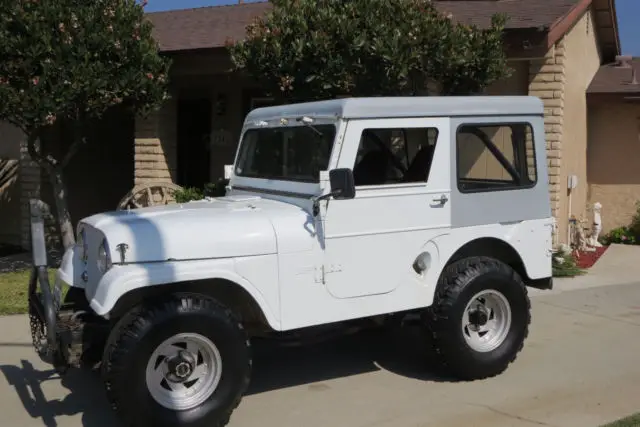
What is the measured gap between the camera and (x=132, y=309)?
4043 mm

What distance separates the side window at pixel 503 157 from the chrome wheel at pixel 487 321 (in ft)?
2.81

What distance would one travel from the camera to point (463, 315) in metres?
5.03

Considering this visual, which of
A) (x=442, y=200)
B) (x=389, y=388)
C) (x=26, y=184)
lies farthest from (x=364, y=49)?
(x=26, y=184)

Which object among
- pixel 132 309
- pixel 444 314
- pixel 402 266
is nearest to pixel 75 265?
pixel 132 309

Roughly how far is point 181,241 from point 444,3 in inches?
317

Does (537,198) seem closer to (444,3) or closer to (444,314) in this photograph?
(444,314)

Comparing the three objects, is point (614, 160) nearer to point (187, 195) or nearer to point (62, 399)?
point (187, 195)

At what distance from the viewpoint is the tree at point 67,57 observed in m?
7.64

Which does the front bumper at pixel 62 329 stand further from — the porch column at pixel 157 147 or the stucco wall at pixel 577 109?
the stucco wall at pixel 577 109

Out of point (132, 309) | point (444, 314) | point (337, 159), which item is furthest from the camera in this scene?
point (444, 314)

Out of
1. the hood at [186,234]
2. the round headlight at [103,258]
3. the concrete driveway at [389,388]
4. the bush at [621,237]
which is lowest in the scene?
the concrete driveway at [389,388]

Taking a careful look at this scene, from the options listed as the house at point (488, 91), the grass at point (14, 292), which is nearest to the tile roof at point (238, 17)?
the house at point (488, 91)

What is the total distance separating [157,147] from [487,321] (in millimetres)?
7091

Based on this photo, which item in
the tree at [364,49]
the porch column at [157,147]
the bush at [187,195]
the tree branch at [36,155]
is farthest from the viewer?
the porch column at [157,147]
